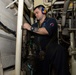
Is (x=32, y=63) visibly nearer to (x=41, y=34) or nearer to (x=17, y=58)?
(x=17, y=58)

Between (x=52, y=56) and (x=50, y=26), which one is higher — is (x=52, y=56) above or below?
below

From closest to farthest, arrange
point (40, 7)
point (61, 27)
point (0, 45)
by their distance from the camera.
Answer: point (0, 45)
point (40, 7)
point (61, 27)

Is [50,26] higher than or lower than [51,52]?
higher

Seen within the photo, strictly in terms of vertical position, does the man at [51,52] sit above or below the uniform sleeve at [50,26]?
below

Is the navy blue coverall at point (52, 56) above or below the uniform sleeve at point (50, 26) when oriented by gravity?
below

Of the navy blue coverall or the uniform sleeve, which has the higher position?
the uniform sleeve

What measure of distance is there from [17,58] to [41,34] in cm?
47

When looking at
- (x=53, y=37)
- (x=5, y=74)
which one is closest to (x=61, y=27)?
(x=53, y=37)

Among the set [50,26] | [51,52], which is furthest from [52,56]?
[50,26]

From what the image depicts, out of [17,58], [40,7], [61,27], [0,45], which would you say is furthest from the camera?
[61,27]

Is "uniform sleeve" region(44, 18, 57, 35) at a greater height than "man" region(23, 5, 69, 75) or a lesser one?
greater

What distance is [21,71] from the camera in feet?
5.93

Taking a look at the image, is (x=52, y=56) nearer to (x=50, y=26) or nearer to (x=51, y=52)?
(x=51, y=52)

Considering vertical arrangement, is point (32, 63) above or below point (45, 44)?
below
